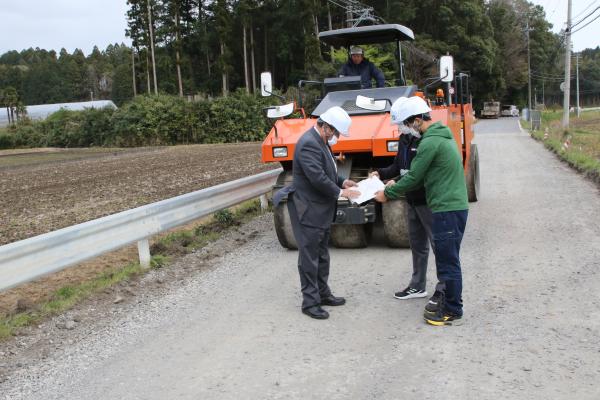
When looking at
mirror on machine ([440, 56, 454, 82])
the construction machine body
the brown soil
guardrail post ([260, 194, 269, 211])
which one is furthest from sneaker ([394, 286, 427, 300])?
guardrail post ([260, 194, 269, 211])

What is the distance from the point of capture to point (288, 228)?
7.66 m

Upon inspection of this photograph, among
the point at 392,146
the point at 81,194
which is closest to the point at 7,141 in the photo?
the point at 81,194

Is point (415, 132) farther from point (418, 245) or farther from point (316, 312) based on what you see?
point (316, 312)

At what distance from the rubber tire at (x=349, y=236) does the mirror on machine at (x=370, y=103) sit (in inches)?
59.6

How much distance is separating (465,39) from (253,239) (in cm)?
6007

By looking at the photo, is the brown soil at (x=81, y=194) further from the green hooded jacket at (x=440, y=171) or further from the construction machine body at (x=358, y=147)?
the green hooded jacket at (x=440, y=171)

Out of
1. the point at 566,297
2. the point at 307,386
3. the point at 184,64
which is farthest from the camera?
the point at 184,64

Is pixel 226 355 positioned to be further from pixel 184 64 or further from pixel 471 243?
pixel 184 64

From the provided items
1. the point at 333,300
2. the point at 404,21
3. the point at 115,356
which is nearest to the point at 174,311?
the point at 115,356

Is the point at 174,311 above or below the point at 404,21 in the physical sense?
below

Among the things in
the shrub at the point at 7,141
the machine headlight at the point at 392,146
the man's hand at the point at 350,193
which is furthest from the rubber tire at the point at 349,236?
the shrub at the point at 7,141

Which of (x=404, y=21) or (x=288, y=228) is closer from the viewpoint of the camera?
(x=288, y=228)

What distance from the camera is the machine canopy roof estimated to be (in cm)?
945

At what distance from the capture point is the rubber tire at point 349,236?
7648 millimetres
